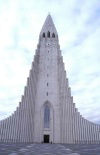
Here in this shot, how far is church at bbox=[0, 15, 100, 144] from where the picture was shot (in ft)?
118

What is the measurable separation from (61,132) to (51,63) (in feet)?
52.4

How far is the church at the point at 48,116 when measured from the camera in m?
36.1

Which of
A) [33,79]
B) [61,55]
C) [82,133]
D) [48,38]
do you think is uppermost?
[48,38]

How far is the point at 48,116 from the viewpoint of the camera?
1515 inches

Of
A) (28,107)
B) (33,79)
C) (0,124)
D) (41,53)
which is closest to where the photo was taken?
(0,124)

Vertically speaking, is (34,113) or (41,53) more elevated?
(41,53)

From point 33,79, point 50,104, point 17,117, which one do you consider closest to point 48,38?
point 33,79

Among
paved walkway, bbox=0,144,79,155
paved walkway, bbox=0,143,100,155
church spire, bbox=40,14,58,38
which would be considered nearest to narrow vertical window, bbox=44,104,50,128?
paved walkway, bbox=0,143,100,155

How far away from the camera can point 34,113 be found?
127 feet

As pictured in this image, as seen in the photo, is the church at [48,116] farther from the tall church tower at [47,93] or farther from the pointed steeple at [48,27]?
the pointed steeple at [48,27]

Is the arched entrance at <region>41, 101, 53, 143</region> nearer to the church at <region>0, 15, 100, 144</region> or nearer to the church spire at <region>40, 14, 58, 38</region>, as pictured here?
the church at <region>0, 15, 100, 144</region>

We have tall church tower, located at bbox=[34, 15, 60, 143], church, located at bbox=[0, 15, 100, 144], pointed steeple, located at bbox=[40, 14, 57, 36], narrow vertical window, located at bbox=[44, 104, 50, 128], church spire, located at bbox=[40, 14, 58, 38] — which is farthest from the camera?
pointed steeple, located at bbox=[40, 14, 57, 36]

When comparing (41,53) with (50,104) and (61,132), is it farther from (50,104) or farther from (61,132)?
(61,132)

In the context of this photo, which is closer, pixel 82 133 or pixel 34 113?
pixel 82 133
